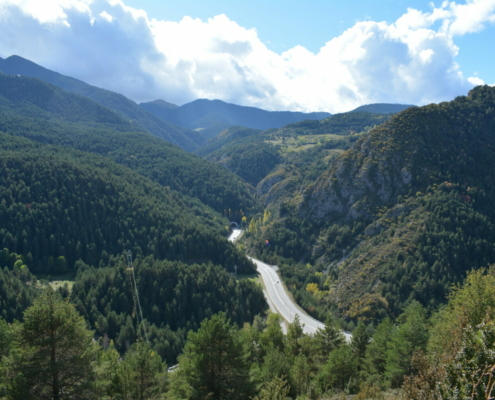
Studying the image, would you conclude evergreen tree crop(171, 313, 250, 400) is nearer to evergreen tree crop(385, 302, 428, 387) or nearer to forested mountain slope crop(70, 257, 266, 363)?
evergreen tree crop(385, 302, 428, 387)

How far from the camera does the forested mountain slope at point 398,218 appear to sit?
9450 centimetres

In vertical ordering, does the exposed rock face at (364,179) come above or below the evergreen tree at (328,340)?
above

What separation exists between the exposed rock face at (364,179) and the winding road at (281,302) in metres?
39.8

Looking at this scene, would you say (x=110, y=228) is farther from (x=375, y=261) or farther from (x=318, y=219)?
(x=375, y=261)

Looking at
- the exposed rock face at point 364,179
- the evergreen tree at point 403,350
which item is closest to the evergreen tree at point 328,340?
the evergreen tree at point 403,350

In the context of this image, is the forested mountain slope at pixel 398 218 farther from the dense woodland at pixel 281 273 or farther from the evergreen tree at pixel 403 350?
the evergreen tree at pixel 403 350

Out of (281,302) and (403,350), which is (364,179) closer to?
(281,302)

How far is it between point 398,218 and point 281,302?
5124 cm

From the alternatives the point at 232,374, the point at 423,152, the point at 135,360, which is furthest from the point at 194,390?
the point at 423,152

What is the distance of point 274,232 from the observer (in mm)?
153625

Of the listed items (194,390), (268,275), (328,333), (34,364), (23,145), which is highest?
(23,145)

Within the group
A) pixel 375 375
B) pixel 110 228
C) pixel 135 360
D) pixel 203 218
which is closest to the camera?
pixel 135 360

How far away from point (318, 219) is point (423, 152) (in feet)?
164

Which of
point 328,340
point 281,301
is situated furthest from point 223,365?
point 281,301
